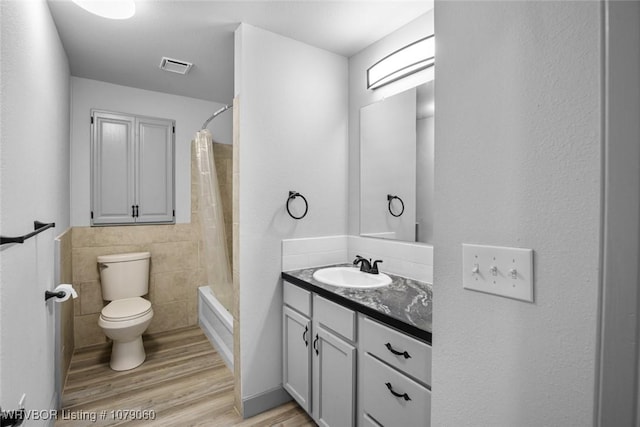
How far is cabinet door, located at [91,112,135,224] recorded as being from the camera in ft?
9.06

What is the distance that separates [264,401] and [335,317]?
91 centimetres

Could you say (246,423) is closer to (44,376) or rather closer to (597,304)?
(44,376)

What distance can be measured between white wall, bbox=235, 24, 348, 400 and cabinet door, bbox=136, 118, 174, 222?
1.53 metres

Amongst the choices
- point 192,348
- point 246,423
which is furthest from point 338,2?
point 192,348

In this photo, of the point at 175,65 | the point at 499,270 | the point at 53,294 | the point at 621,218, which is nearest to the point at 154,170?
the point at 175,65

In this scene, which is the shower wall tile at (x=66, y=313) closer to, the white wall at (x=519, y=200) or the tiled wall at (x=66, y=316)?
the tiled wall at (x=66, y=316)

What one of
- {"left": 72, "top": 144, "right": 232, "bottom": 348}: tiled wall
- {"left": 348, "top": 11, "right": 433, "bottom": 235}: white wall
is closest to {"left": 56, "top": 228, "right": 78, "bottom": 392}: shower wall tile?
{"left": 72, "top": 144, "right": 232, "bottom": 348}: tiled wall

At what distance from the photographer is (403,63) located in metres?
1.84

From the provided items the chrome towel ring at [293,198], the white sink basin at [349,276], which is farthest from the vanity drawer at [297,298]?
the chrome towel ring at [293,198]

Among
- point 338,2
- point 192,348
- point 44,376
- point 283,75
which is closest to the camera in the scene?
point 44,376

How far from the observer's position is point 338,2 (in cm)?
167

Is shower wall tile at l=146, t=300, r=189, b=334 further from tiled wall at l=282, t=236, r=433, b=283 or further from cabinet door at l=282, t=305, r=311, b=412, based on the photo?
tiled wall at l=282, t=236, r=433, b=283

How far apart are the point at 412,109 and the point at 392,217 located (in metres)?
0.69

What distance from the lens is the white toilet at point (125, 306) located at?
91.7 inches
